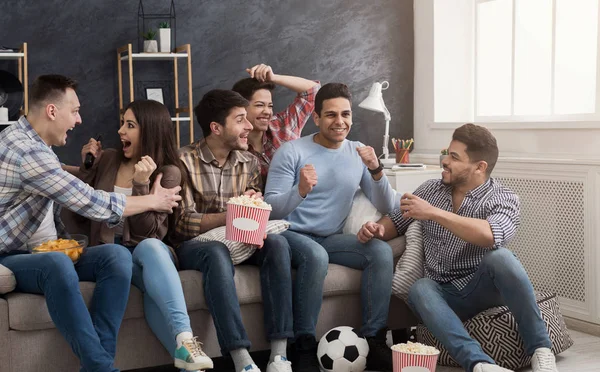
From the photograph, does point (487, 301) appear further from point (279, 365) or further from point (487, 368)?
point (279, 365)

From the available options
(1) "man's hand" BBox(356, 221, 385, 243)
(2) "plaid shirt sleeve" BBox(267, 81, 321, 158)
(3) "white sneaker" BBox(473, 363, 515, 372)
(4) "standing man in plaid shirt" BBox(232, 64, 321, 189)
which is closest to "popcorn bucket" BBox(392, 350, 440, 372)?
(3) "white sneaker" BBox(473, 363, 515, 372)

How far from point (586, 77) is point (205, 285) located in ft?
8.60

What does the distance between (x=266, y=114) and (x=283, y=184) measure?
646 millimetres

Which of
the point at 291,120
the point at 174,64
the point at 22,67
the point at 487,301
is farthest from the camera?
the point at 174,64

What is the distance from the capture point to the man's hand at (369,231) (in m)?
3.68

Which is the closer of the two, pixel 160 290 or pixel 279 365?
pixel 160 290

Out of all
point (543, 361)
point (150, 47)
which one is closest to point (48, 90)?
point (150, 47)

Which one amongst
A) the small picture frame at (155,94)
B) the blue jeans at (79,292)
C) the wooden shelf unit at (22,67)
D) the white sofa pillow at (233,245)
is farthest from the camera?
the small picture frame at (155,94)

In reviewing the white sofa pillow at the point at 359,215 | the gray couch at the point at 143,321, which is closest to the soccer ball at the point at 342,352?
the gray couch at the point at 143,321

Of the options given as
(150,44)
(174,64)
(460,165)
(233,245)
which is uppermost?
(150,44)

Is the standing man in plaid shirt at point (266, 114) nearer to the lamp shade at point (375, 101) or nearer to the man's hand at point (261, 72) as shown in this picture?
the man's hand at point (261, 72)

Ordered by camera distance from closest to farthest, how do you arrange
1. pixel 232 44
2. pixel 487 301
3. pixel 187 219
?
pixel 487 301 → pixel 187 219 → pixel 232 44

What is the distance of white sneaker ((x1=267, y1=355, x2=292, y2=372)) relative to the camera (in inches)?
130

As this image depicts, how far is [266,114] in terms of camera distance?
429 cm
